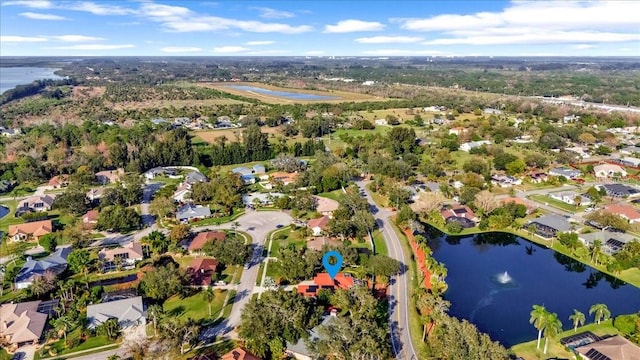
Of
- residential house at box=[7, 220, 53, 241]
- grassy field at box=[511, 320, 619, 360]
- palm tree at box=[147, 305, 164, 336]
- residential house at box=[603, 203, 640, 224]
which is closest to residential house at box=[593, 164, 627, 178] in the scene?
residential house at box=[603, 203, 640, 224]

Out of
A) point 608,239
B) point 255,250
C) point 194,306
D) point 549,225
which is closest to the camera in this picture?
point 194,306

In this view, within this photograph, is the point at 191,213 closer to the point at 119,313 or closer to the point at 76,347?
the point at 119,313

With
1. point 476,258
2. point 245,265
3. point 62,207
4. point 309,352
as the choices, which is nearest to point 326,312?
point 309,352

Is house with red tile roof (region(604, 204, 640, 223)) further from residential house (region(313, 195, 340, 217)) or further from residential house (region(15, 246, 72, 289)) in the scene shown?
residential house (region(15, 246, 72, 289))

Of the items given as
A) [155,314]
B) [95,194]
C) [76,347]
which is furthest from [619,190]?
[95,194]

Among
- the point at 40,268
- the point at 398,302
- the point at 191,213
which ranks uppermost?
the point at 191,213

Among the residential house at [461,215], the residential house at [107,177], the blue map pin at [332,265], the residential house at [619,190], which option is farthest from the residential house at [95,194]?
the residential house at [619,190]
